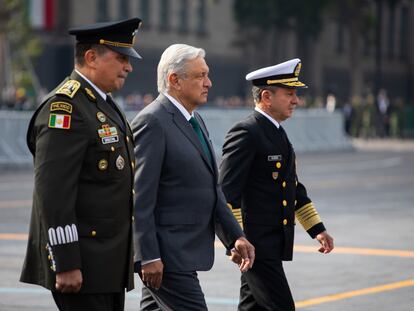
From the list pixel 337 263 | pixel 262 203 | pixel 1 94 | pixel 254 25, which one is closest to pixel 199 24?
pixel 254 25

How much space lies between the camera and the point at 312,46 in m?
75.7

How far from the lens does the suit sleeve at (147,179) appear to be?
6027 mm

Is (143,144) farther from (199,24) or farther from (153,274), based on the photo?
→ (199,24)

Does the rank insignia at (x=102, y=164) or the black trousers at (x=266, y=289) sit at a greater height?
the rank insignia at (x=102, y=164)

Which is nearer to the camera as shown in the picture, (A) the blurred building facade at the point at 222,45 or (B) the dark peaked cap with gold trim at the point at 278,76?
(B) the dark peaked cap with gold trim at the point at 278,76

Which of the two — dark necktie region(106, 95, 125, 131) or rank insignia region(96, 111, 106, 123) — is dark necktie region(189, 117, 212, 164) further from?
rank insignia region(96, 111, 106, 123)

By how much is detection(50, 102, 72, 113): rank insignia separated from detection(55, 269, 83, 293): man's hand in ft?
2.22

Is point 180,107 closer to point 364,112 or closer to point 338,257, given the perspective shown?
point 338,257

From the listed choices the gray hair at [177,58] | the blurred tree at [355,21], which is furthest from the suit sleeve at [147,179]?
the blurred tree at [355,21]

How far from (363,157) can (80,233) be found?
30.8 metres

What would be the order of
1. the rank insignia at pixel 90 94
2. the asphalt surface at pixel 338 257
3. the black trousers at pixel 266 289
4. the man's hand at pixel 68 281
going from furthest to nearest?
1. the asphalt surface at pixel 338 257
2. the black trousers at pixel 266 289
3. the rank insignia at pixel 90 94
4. the man's hand at pixel 68 281

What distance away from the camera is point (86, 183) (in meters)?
5.52

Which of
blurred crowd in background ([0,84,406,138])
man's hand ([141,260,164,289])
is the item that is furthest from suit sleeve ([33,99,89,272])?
blurred crowd in background ([0,84,406,138])

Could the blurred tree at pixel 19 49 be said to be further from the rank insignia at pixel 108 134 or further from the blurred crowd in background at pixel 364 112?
the rank insignia at pixel 108 134
